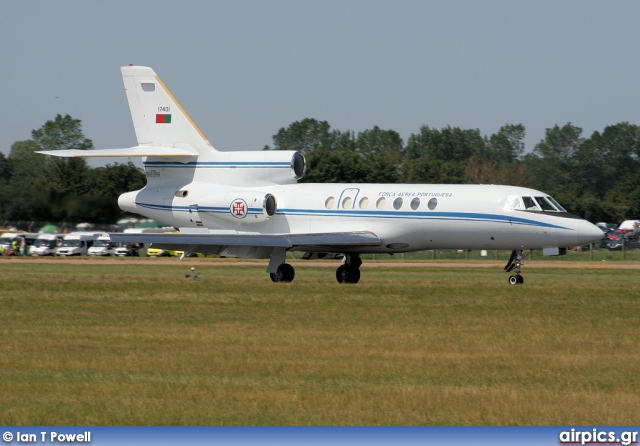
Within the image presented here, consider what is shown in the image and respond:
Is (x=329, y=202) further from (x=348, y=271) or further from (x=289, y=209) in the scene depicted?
(x=348, y=271)

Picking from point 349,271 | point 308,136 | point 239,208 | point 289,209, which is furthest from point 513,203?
point 308,136

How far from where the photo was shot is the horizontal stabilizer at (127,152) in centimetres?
3102

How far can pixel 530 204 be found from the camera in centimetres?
2800

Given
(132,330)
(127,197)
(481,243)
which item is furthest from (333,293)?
(127,197)

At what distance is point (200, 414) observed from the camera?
34.9ft

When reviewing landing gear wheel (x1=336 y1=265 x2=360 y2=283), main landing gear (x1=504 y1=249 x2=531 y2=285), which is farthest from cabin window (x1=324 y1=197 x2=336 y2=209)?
main landing gear (x1=504 y1=249 x2=531 y2=285)

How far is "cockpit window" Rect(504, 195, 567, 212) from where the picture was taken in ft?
91.7

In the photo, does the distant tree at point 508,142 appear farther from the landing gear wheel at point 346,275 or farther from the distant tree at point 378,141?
the landing gear wheel at point 346,275

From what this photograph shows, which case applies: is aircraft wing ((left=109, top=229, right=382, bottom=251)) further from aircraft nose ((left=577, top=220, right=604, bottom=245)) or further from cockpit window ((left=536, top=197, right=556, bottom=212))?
aircraft nose ((left=577, top=220, right=604, bottom=245))

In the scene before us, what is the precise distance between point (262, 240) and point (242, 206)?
2.53m

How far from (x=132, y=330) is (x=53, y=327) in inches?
55.5

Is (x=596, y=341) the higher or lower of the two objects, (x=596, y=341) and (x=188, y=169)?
the lower

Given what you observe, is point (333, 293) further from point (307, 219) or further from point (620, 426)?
point (620, 426)

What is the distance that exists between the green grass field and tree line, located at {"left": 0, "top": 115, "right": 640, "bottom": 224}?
41.5 meters
